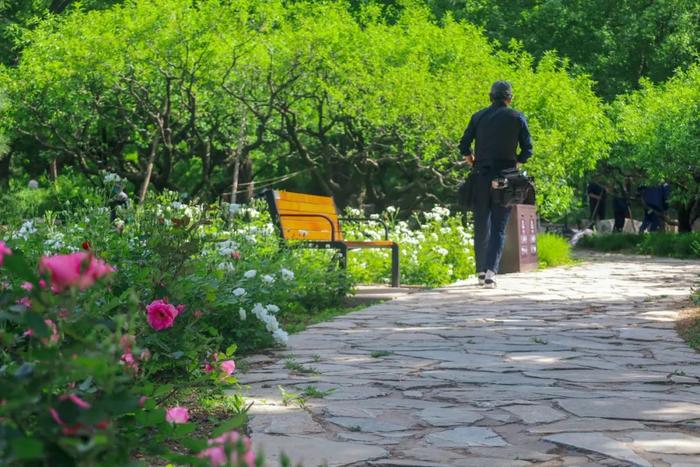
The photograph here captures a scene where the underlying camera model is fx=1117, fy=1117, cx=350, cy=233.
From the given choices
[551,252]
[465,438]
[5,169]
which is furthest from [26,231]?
[5,169]

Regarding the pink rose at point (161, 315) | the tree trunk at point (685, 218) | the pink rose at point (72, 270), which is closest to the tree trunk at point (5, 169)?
the tree trunk at point (685, 218)

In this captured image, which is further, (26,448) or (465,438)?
(465,438)

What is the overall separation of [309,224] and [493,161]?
204 centimetres

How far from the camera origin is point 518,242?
15.0 m

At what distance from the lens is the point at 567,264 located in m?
17.9

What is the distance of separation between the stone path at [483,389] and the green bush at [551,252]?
7986mm

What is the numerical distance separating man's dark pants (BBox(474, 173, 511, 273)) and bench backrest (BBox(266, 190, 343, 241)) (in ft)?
5.00

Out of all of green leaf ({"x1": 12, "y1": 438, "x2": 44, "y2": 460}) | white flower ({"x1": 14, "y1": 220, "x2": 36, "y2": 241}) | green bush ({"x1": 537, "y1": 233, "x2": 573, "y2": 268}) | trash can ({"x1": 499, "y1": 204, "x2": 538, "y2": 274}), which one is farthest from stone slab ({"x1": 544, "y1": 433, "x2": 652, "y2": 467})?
green bush ({"x1": 537, "y1": 233, "x2": 573, "y2": 268})

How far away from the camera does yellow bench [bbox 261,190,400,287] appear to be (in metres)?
10.5

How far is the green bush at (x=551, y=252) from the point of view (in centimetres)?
1753

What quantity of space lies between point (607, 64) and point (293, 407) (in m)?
28.8

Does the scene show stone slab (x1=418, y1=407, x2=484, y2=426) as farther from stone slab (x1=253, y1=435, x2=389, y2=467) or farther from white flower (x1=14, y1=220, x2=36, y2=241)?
white flower (x1=14, y1=220, x2=36, y2=241)

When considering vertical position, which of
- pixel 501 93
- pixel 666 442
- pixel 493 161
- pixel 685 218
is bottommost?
pixel 666 442

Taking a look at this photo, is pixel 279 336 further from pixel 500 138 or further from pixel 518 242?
pixel 518 242
